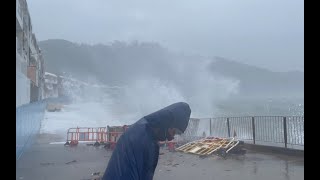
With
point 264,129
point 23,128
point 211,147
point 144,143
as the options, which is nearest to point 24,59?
point 23,128

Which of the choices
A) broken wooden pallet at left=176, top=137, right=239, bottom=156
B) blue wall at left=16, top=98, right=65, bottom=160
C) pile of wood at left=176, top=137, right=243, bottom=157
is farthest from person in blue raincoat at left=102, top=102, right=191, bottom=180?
broken wooden pallet at left=176, top=137, right=239, bottom=156

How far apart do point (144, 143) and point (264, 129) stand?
15030 mm

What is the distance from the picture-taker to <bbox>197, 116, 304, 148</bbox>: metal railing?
15367 mm

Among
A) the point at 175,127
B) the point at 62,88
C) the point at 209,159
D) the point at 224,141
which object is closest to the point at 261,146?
the point at 224,141

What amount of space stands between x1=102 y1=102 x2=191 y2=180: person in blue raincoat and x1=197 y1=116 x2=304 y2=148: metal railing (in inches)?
442

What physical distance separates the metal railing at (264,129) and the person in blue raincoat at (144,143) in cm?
1124

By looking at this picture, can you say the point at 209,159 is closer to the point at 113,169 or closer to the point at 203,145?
the point at 203,145

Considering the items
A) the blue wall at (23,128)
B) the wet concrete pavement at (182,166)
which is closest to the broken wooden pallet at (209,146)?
the wet concrete pavement at (182,166)

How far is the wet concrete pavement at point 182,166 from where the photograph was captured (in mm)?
10977

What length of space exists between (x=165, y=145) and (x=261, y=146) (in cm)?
467

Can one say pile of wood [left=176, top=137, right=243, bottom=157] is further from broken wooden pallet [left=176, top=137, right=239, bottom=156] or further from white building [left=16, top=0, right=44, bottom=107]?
white building [left=16, top=0, right=44, bottom=107]

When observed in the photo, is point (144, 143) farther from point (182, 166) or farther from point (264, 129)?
point (264, 129)

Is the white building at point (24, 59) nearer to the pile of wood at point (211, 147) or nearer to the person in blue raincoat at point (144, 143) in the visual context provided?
the pile of wood at point (211, 147)

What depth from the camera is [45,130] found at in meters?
30.7
